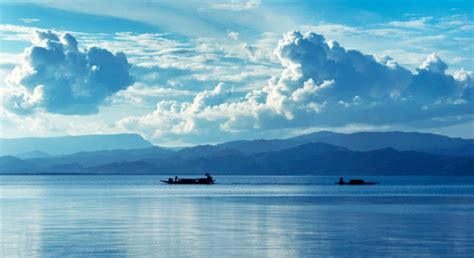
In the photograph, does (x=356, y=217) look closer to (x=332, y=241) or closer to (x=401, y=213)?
(x=401, y=213)

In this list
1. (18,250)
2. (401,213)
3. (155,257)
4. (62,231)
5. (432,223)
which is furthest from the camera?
(401,213)

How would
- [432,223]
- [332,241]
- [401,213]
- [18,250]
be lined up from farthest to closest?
[401,213]
[432,223]
[332,241]
[18,250]

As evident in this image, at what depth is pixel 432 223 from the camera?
72000 mm

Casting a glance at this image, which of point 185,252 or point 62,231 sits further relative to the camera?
point 62,231

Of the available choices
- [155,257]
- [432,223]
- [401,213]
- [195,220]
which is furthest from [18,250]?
[401,213]

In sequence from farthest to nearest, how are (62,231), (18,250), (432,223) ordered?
(432,223) < (62,231) < (18,250)

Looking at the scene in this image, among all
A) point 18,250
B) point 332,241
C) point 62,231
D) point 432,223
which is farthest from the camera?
point 432,223

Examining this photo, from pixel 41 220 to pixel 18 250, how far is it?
25.7 m

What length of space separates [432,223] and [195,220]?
23.2m

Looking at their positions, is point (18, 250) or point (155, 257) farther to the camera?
point (18, 250)

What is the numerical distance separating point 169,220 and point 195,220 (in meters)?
Result: 2.63

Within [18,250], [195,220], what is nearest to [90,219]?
[195,220]

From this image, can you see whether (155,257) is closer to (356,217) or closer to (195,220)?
(195,220)

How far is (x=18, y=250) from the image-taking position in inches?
1959
